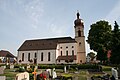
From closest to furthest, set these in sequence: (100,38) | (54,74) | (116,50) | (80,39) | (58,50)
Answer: (54,74) → (116,50) → (100,38) → (80,39) → (58,50)

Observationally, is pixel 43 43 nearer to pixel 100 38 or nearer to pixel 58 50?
pixel 58 50

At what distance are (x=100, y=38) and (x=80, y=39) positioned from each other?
11680 millimetres

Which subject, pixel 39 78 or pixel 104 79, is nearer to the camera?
pixel 39 78

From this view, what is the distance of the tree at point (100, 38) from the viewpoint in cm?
4134

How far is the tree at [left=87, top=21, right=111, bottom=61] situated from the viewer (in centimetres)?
4134

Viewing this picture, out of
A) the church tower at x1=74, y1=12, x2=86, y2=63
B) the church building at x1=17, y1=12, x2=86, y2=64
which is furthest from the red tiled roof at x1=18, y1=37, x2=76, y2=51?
the church tower at x1=74, y1=12, x2=86, y2=63

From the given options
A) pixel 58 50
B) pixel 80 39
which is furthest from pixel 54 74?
pixel 58 50

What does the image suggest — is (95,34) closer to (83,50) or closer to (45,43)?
(83,50)

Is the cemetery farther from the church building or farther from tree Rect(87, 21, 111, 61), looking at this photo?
the church building

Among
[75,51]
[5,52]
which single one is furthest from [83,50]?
[5,52]

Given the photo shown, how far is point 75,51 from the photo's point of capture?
52.5 m

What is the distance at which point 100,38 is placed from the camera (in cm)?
4241

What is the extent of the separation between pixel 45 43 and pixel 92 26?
62.9ft

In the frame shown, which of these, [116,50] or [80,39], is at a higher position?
[80,39]
